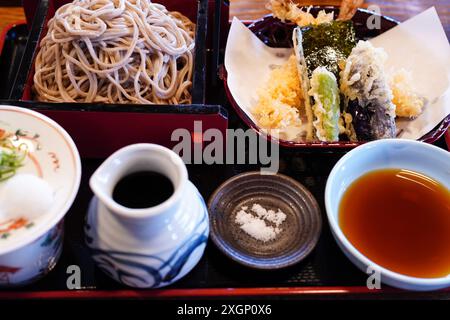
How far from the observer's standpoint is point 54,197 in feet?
4.70

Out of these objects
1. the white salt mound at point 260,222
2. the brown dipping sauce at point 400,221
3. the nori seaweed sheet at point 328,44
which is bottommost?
the white salt mound at point 260,222

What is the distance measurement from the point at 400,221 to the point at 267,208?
474 millimetres

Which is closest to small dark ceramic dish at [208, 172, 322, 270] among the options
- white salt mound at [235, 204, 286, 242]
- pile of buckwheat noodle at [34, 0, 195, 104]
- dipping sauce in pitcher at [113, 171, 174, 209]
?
white salt mound at [235, 204, 286, 242]

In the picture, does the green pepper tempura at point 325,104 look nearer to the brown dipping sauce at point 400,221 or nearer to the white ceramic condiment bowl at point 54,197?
the brown dipping sauce at point 400,221

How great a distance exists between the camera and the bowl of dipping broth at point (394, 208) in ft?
5.37

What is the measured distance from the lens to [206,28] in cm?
212

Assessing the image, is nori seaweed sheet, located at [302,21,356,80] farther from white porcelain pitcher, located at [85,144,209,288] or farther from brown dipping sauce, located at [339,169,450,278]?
white porcelain pitcher, located at [85,144,209,288]

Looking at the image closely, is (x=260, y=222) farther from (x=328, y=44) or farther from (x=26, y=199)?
(x=328, y=44)

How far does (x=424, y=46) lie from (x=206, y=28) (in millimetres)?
1007

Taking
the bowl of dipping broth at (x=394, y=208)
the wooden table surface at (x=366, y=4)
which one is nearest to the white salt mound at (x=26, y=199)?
the bowl of dipping broth at (x=394, y=208)

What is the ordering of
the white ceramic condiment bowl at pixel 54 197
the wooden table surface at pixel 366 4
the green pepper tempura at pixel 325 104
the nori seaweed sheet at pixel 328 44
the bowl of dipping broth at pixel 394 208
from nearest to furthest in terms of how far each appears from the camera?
the white ceramic condiment bowl at pixel 54 197, the bowl of dipping broth at pixel 394 208, the green pepper tempura at pixel 325 104, the nori seaweed sheet at pixel 328 44, the wooden table surface at pixel 366 4

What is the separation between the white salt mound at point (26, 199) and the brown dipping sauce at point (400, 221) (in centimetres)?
97

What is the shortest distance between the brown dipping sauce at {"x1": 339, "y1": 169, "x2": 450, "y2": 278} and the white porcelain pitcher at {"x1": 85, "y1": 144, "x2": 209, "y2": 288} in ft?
1.87
